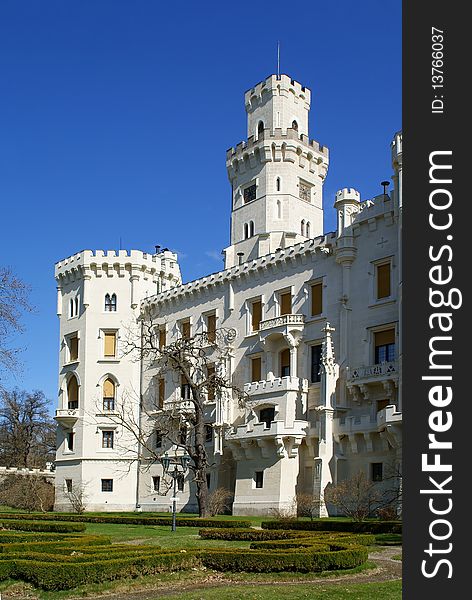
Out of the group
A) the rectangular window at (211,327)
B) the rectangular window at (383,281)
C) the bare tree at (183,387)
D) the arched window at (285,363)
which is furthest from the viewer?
the rectangular window at (211,327)

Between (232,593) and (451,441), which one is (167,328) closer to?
(232,593)

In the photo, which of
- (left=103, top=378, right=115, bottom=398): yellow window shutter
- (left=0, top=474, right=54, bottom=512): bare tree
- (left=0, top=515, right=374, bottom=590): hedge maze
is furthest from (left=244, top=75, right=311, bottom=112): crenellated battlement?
(left=0, top=515, right=374, bottom=590): hedge maze

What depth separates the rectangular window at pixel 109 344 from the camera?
2330 inches

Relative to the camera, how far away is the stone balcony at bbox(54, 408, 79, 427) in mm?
58250

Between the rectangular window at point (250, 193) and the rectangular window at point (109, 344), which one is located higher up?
the rectangular window at point (250, 193)

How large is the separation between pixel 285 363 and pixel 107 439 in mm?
16284

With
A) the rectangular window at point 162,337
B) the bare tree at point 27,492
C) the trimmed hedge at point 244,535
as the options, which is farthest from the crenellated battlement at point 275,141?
the trimmed hedge at point 244,535

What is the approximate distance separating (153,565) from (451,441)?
1231 cm

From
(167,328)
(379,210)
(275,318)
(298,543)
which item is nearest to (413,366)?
(298,543)

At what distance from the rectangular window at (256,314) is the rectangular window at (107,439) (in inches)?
551

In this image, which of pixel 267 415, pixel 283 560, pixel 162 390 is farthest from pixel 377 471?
pixel 283 560

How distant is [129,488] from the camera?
57.2 metres

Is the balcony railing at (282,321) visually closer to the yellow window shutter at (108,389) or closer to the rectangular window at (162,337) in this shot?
the rectangular window at (162,337)

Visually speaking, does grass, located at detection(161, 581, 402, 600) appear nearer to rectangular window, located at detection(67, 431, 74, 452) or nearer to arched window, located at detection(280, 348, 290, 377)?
arched window, located at detection(280, 348, 290, 377)
